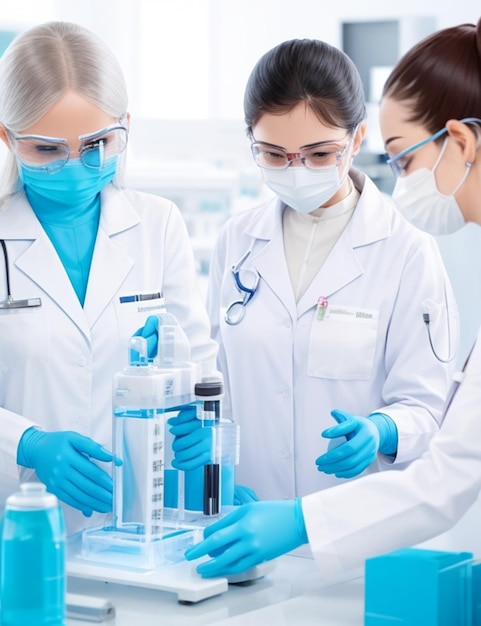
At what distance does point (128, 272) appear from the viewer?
205cm

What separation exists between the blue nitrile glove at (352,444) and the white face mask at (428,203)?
434mm

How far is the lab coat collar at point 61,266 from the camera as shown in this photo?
1970 millimetres

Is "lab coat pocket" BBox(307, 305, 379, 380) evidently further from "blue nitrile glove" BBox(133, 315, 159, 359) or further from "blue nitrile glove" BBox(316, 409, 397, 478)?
"blue nitrile glove" BBox(133, 315, 159, 359)

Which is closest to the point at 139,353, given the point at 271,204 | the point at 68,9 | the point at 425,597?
the point at 425,597

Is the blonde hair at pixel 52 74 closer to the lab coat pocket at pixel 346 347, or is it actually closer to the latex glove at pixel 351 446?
the lab coat pocket at pixel 346 347

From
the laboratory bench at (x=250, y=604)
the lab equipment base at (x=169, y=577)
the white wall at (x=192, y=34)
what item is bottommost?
the laboratory bench at (x=250, y=604)

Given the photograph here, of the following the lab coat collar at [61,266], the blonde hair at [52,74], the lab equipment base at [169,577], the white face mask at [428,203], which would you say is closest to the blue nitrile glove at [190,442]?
the lab equipment base at [169,577]

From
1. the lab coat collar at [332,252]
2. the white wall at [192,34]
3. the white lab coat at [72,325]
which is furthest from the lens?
the white wall at [192,34]

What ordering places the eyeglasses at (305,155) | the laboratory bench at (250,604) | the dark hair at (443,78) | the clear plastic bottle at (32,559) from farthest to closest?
1. the eyeglasses at (305,155)
2. the dark hair at (443,78)
3. the laboratory bench at (250,604)
4. the clear plastic bottle at (32,559)

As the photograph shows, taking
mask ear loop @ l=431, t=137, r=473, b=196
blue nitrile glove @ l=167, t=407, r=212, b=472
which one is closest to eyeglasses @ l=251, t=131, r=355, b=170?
mask ear loop @ l=431, t=137, r=473, b=196

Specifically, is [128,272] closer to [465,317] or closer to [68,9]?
[465,317]

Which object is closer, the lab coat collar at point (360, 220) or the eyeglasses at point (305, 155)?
the eyeglasses at point (305, 155)

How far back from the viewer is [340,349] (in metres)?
2.09

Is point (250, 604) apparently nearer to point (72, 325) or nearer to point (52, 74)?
point (72, 325)
